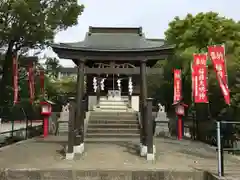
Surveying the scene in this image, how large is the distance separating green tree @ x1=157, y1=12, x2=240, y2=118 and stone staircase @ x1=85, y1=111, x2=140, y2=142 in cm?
570

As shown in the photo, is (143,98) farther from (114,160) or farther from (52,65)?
(52,65)

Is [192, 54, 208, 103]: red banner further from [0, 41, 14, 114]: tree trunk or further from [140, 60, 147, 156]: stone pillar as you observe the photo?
[0, 41, 14, 114]: tree trunk

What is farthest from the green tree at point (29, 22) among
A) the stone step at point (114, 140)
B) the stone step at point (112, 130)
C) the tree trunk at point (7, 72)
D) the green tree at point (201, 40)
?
the green tree at point (201, 40)

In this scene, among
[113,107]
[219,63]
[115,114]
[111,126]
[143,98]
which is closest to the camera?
[219,63]

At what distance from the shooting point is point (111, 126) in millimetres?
15500

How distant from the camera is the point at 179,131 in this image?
49.2ft

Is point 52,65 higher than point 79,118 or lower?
higher

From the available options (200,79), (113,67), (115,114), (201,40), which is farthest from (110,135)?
(201,40)

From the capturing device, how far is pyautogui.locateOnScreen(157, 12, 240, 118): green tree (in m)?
16.8

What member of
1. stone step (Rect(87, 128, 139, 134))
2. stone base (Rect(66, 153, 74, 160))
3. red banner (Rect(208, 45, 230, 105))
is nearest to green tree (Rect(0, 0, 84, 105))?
stone step (Rect(87, 128, 139, 134))

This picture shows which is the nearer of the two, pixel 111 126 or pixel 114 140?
pixel 114 140

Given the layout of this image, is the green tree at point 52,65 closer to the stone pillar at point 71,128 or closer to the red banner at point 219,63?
the stone pillar at point 71,128

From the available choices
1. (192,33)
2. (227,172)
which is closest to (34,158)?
(227,172)

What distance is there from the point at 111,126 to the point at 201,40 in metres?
11.7
